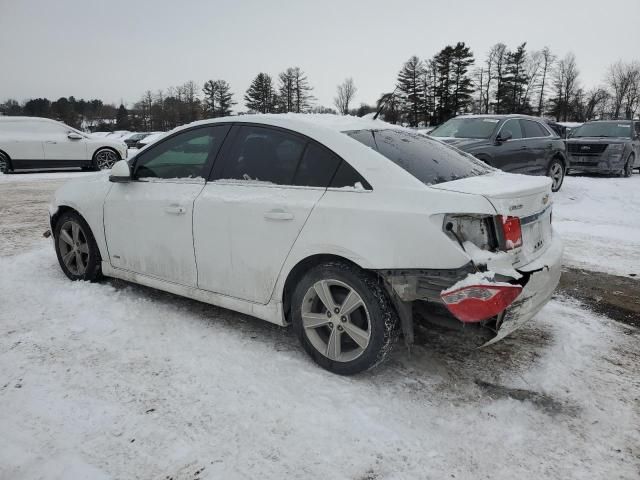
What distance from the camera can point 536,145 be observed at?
9945mm

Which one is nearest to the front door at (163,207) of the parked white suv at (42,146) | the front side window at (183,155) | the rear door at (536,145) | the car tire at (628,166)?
the front side window at (183,155)

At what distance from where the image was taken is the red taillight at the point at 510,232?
2594 mm

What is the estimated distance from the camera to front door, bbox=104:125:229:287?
3529 mm

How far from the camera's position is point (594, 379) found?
2.95m

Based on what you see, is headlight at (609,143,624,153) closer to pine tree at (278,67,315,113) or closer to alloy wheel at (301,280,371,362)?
alloy wheel at (301,280,371,362)

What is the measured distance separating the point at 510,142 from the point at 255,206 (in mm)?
7728

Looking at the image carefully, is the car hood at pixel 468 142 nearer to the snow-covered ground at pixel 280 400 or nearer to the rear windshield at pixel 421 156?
the snow-covered ground at pixel 280 400

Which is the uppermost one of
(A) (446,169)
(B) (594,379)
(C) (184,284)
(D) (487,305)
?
(A) (446,169)

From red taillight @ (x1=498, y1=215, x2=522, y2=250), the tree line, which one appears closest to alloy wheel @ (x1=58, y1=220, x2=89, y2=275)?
red taillight @ (x1=498, y1=215, x2=522, y2=250)

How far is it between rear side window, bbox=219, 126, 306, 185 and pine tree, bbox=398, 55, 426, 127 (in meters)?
76.4

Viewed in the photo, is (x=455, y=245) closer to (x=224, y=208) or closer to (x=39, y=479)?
(x=224, y=208)

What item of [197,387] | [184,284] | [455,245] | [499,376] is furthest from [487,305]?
[184,284]

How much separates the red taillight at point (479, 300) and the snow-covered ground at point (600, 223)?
3456 millimetres

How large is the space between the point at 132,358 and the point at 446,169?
2422mm
